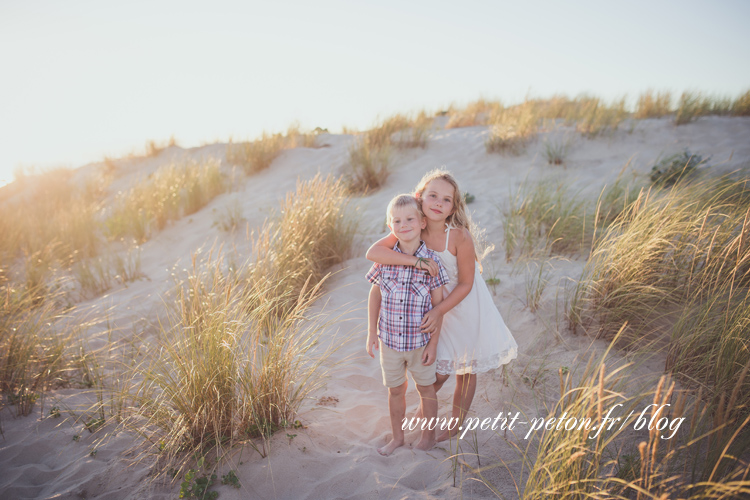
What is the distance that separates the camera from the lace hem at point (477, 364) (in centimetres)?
234

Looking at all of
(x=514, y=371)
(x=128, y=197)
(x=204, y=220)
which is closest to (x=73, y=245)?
(x=128, y=197)

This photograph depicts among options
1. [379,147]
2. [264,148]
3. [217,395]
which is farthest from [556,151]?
[217,395]

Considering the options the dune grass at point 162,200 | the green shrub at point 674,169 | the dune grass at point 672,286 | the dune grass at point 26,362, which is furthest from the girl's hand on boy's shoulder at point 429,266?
the dune grass at point 162,200

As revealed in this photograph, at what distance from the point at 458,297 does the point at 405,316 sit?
0.32 m

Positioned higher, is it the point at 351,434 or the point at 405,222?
the point at 405,222

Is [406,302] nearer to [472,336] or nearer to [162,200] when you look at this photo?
[472,336]

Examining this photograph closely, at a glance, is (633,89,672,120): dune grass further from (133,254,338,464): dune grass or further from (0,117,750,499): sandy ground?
(133,254,338,464): dune grass

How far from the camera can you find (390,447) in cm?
233

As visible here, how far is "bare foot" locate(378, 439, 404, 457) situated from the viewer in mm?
2305

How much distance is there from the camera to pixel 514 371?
2.82 meters

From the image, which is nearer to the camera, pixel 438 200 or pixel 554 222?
pixel 438 200

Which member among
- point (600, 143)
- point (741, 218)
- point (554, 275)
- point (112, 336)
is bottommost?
point (112, 336)

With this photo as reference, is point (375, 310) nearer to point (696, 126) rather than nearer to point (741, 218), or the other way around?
point (741, 218)

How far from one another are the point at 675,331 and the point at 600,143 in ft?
18.3
